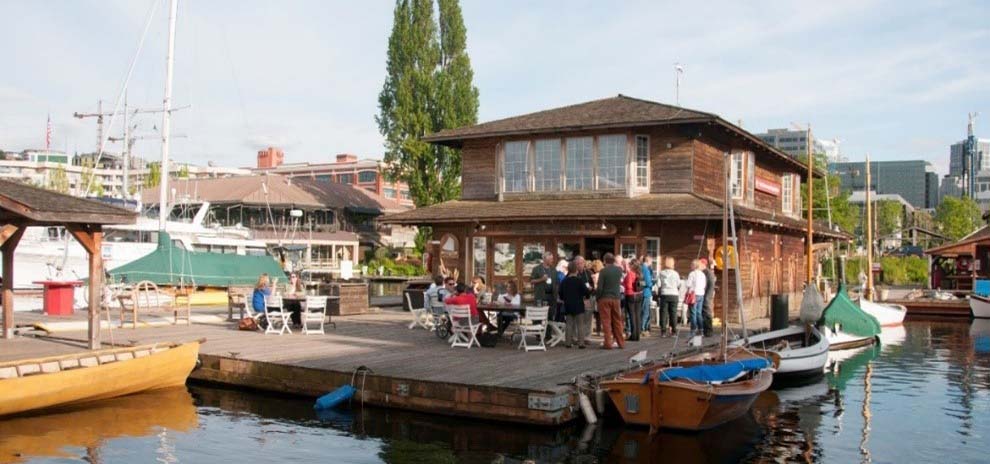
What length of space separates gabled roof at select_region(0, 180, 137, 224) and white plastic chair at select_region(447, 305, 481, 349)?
6.26 metres

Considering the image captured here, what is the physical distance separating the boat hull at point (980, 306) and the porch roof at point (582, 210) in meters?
11.9

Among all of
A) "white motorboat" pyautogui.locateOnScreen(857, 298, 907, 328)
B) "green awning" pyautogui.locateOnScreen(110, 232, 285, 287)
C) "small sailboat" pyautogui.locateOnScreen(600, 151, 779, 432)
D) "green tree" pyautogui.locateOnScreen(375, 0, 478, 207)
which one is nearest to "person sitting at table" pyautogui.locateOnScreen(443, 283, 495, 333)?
"small sailboat" pyautogui.locateOnScreen(600, 151, 779, 432)

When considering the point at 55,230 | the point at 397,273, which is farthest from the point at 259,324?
the point at 397,273

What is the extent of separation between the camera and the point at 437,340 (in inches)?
734

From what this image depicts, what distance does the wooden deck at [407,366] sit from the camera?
1282 cm

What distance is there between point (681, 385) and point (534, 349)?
4958 mm

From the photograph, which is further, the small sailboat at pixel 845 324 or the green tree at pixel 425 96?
the green tree at pixel 425 96

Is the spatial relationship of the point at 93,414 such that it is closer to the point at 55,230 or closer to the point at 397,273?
the point at 55,230

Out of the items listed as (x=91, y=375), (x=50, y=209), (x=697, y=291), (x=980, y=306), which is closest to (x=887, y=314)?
(x=980, y=306)

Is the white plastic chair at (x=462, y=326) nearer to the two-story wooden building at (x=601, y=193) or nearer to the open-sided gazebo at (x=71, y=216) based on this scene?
the open-sided gazebo at (x=71, y=216)

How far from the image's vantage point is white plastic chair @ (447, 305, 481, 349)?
17047 millimetres

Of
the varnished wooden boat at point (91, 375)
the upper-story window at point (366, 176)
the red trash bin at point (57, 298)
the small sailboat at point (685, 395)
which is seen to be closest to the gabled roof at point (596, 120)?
the red trash bin at point (57, 298)

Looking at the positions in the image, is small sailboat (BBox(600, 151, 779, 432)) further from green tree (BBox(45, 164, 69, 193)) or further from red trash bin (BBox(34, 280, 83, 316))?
green tree (BBox(45, 164, 69, 193))

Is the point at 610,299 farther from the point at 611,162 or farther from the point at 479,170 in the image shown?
the point at 479,170
